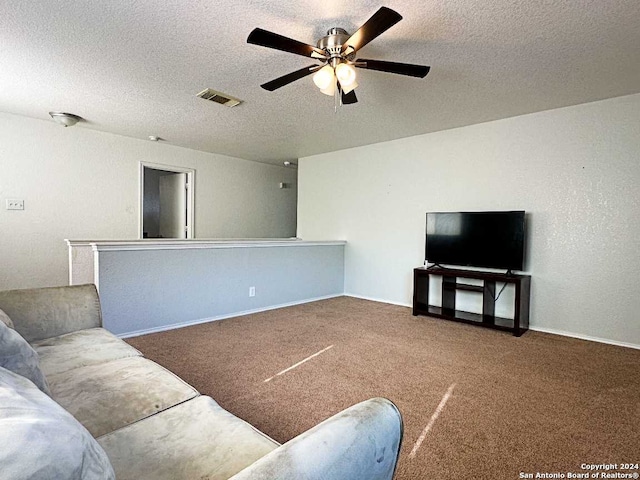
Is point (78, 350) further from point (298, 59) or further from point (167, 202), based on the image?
point (167, 202)

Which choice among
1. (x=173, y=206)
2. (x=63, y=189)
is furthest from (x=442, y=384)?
(x=173, y=206)

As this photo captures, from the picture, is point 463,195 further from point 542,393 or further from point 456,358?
point 542,393

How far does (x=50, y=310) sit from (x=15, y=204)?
2.95 meters

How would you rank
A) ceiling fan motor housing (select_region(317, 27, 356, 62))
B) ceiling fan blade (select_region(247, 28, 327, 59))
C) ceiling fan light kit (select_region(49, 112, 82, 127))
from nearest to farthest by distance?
ceiling fan blade (select_region(247, 28, 327, 59)) < ceiling fan motor housing (select_region(317, 27, 356, 62)) < ceiling fan light kit (select_region(49, 112, 82, 127))

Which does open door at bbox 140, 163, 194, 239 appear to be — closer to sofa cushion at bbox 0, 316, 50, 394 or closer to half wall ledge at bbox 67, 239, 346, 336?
half wall ledge at bbox 67, 239, 346, 336

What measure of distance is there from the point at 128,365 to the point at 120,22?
2063 millimetres

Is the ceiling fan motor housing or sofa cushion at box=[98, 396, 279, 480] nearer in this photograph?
sofa cushion at box=[98, 396, 279, 480]

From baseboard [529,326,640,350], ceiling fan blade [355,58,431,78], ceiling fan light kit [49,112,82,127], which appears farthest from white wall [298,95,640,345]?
ceiling fan light kit [49,112,82,127]

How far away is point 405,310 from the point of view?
447 centimetres

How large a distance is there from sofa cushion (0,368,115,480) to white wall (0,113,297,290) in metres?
4.48

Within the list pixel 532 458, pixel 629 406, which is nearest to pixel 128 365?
pixel 532 458

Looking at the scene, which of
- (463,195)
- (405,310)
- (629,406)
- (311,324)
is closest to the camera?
(629,406)

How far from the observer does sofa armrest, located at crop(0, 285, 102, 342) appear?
1.88 metres

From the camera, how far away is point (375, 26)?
6.01 ft
